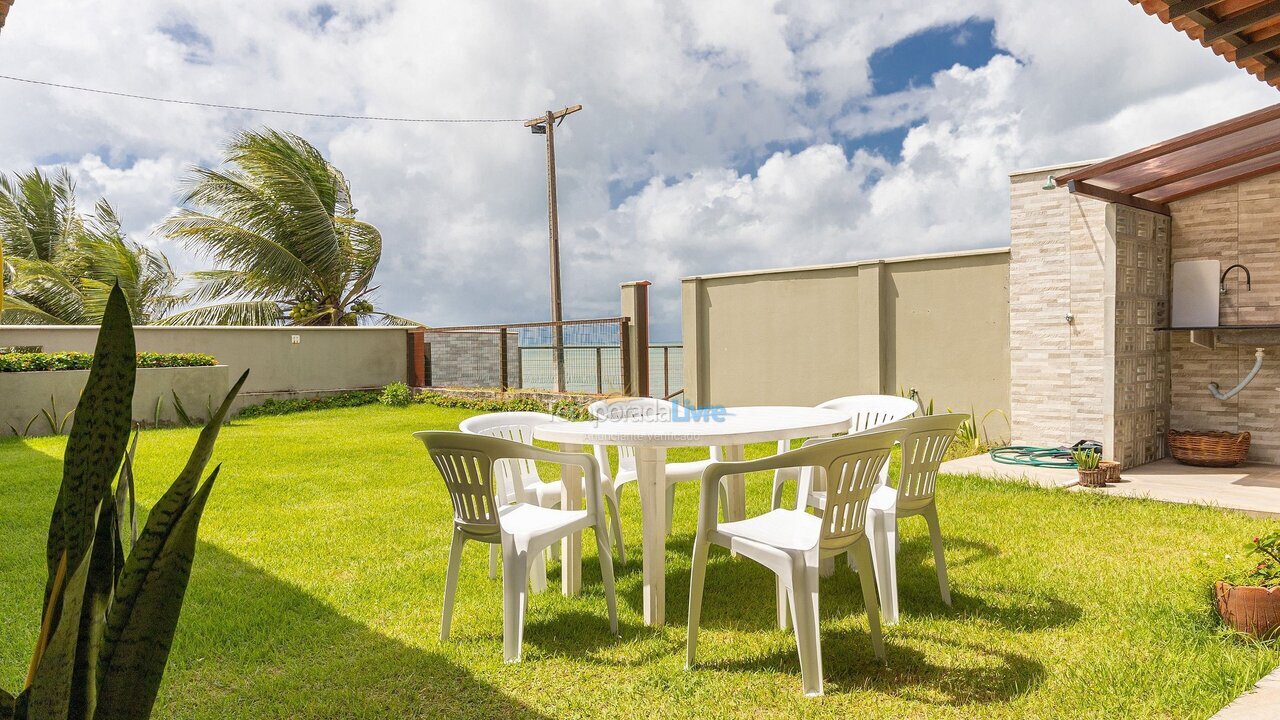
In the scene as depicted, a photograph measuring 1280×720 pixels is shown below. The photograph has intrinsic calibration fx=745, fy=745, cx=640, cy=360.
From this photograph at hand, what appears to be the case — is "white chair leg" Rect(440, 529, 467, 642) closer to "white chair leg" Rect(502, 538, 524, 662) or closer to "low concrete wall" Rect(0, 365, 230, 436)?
"white chair leg" Rect(502, 538, 524, 662)

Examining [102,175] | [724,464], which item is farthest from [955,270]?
[102,175]

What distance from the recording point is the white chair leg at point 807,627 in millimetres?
2525

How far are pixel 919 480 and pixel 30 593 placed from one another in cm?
425

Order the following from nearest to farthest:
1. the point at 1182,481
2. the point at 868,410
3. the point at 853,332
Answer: the point at 868,410, the point at 1182,481, the point at 853,332

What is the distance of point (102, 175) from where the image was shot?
2045cm

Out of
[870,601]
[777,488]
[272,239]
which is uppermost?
[272,239]

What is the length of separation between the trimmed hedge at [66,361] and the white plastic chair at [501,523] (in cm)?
946

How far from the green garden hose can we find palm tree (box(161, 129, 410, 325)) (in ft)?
48.2

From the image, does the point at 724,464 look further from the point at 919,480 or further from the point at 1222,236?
the point at 1222,236

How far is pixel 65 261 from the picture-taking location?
18.9m

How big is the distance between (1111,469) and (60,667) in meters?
6.37

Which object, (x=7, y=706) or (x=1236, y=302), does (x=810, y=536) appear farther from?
(x=1236, y=302)

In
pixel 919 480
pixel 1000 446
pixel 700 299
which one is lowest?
pixel 1000 446

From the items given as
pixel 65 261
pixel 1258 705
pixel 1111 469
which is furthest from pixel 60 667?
pixel 65 261
